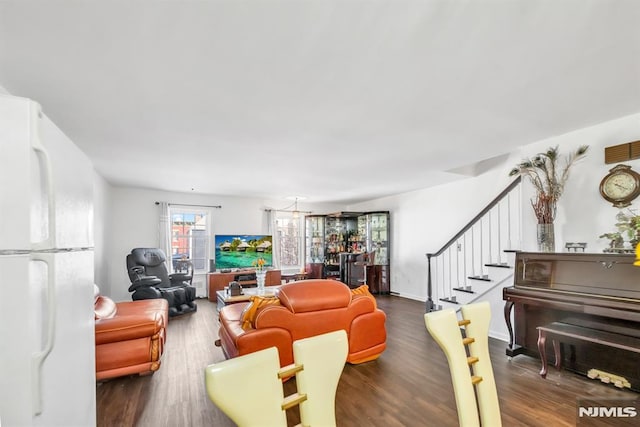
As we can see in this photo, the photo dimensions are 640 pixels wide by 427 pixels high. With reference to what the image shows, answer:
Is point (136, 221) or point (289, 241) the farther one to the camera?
point (289, 241)

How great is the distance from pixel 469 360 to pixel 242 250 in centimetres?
624

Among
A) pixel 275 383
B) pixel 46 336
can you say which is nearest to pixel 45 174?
pixel 46 336

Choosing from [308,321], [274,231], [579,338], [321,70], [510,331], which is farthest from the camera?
[274,231]

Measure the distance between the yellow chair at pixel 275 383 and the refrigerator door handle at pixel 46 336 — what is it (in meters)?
0.69

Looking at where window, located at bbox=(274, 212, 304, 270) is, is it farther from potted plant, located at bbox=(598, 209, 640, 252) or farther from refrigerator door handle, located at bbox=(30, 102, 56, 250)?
refrigerator door handle, located at bbox=(30, 102, 56, 250)

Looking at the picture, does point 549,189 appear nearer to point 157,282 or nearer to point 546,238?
→ point 546,238

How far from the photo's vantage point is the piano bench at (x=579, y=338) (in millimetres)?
2366

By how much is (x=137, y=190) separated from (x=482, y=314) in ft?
22.5

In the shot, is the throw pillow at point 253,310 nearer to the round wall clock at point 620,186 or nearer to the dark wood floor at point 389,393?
the dark wood floor at point 389,393

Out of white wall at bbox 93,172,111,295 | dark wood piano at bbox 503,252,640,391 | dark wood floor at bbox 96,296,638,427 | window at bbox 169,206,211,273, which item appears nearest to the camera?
dark wood floor at bbox 96,296,638,427

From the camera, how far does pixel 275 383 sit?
0.86 meters

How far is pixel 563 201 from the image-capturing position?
10.4ft

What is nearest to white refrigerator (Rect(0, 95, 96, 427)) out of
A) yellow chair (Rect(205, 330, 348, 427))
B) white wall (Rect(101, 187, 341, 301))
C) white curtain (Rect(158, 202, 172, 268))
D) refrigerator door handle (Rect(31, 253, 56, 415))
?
refrigerator door handle (Rect(31, 253, 56, 415))

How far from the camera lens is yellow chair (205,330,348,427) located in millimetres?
754
